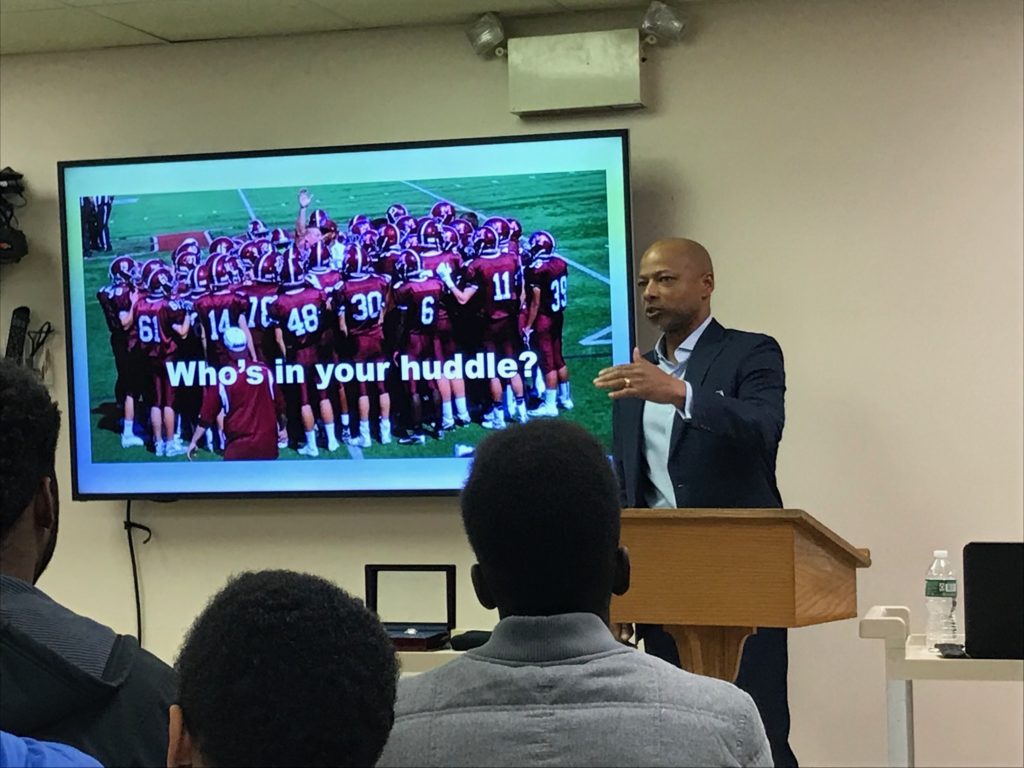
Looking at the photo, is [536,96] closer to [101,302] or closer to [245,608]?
[101,302]

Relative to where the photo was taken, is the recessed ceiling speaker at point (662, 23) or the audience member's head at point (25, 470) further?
the recessed ceiling speaker at point (662, 23)

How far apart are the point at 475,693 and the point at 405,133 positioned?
11.6 ft

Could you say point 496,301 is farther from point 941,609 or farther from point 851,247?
point 941,609

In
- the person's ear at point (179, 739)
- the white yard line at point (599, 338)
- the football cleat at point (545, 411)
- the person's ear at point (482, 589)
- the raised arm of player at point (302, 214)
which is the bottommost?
the person's ear at point (179, 739)

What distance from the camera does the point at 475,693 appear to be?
1279mm

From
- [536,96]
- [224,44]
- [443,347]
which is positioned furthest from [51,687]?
[224,44]

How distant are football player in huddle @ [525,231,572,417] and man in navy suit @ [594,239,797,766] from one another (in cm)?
73

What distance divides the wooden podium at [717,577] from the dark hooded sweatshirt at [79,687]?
4.17 feet

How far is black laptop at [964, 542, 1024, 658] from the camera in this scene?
2.80 metres

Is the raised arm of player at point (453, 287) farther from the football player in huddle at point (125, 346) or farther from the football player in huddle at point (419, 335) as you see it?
the football player in huddle at point (125, 346)

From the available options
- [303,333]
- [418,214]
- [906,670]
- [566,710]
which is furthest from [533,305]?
[566,710]

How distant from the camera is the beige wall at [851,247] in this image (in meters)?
4.14

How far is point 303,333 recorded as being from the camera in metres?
4.48

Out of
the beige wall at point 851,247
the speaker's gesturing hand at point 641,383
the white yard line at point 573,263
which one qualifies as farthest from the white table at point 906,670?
the white yard line at point 573,263
